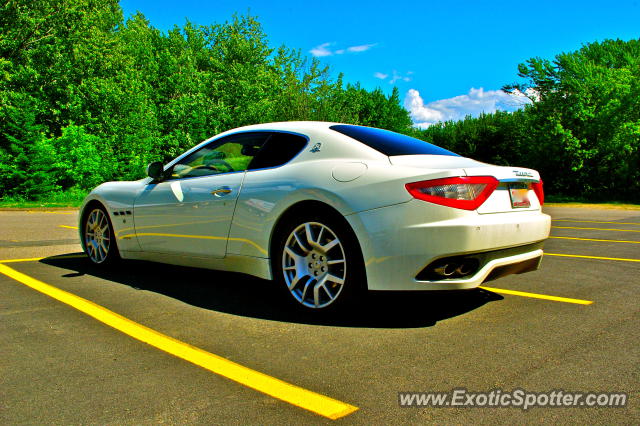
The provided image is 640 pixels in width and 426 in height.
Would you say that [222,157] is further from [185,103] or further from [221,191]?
[185,103]

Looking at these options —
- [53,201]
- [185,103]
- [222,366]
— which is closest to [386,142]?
[222,366]

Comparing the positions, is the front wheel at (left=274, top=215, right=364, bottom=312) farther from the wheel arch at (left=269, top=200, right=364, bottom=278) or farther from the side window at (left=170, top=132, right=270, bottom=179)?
the side window at (left=170, top=132, right=270, bottom=179)

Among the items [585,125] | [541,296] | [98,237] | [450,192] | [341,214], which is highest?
[585,125]

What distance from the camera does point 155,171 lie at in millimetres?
5008

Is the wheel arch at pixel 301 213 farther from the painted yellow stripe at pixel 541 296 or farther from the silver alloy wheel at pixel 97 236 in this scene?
the silver alloy wheel at pixel 97 236

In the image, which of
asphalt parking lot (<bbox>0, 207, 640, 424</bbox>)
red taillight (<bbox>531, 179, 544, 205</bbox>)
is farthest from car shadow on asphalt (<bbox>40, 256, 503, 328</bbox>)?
red taillight (<bbox>531, 179, 544, 205</bbox>)

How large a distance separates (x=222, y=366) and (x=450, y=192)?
69.6 inches

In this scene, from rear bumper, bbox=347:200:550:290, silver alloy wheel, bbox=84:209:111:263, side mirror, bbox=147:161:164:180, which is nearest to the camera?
rear bumper, bbox=347:200:550:290

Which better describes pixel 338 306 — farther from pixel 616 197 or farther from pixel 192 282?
pixel 616 197

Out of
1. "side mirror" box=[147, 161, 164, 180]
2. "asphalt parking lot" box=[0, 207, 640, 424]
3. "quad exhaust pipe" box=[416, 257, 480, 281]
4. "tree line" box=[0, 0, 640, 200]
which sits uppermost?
"tree line" box=[0, 0, 640, 200]

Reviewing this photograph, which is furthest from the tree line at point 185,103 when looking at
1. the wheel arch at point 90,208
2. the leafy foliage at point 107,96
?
the wheel arch at point 90,208

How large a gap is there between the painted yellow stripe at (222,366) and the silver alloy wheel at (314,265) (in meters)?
0.98

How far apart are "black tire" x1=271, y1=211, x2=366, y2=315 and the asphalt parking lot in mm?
133

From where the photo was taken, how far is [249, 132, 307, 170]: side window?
4.11 meters
